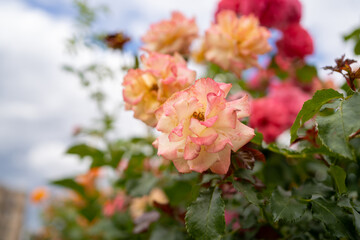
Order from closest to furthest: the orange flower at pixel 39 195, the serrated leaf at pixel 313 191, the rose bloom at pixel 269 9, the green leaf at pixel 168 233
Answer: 1. the serrated leaf at pixel 313 191
2. the green leaf at pixel 168 233
3. the rose bloom at pixel 269 9
4. the orange flower at pixel 39 195

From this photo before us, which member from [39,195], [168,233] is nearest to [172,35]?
[168,233]

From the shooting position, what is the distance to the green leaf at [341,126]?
0.99 feet

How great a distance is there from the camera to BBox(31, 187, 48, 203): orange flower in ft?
8.00

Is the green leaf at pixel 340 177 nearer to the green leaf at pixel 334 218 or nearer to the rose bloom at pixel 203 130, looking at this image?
the green leaf at pixel 334 218

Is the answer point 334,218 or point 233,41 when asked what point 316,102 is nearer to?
point 334,218

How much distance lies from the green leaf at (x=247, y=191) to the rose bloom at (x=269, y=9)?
0.53 meters

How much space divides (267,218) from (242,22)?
410 millimetres

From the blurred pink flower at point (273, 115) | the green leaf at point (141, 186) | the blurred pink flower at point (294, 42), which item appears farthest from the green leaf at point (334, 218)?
the blurred pink flower at point (294, 42)

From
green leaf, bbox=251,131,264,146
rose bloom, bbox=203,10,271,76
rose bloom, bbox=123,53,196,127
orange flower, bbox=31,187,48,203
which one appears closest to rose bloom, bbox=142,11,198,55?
rose bloom, bbox=203,10,271,76

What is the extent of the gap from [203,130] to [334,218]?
18 cm

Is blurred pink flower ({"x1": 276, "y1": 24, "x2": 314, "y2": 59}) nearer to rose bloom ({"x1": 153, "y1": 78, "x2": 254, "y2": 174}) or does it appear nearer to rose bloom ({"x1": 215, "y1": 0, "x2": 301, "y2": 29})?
rose bloom ({"x1": 215, "y1": 0, "x2": 301, "y2": 29})

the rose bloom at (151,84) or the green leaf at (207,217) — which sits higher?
the rose bloom at (151,84)

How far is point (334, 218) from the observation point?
0.37 m

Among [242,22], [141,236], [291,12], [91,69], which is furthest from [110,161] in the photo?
[291,12]
